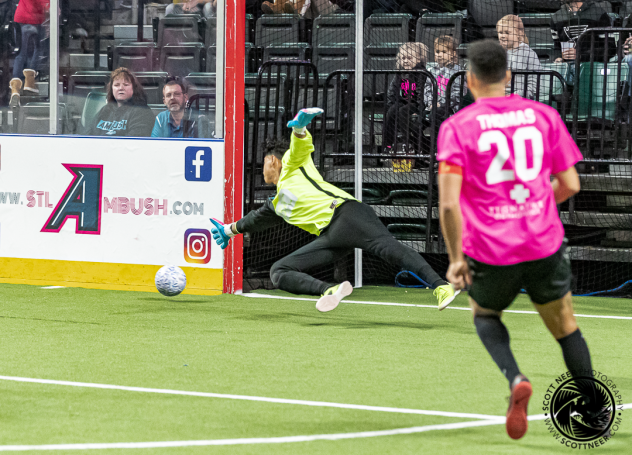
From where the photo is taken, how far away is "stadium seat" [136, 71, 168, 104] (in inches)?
393

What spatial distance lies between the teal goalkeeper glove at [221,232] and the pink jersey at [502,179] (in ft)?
14.9

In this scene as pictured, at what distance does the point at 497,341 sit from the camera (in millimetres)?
4449

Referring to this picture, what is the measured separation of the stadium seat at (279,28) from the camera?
1224cm

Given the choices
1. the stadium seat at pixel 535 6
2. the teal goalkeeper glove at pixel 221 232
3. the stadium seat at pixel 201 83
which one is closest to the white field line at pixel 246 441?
the teal goalkeeper glove at pixel 221 232

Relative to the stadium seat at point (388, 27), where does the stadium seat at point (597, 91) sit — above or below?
below

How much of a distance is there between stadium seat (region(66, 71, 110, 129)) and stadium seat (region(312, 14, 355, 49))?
302 centimetres

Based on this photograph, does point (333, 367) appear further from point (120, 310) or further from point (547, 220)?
point (120, 310)

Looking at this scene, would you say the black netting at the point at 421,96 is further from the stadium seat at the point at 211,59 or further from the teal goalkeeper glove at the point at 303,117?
the teal goalkeeper glove at the point at 303,117

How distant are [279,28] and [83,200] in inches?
144

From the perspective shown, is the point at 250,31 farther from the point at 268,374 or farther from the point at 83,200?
the point at 268,374

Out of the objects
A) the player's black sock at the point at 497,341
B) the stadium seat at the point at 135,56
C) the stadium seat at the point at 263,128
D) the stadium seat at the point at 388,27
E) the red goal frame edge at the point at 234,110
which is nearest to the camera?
the player's black sock at the point at 497,341

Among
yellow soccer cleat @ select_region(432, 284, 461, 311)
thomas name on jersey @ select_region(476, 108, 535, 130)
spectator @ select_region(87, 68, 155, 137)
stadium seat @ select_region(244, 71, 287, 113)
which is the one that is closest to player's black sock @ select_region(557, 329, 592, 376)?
thomas name on jersey @ select_region(476, 108, 535, 130)

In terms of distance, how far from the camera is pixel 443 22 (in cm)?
1191

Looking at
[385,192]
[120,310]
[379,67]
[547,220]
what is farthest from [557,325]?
[379,67]
